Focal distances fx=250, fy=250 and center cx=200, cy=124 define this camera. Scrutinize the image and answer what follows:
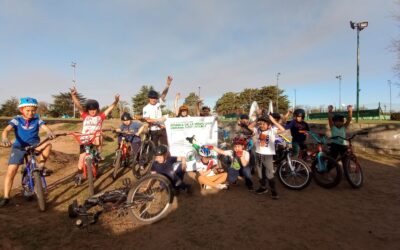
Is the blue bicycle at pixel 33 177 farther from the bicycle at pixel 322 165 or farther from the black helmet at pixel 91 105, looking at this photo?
the bicycle at pixel 322 165

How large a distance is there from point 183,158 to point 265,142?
2025 millimetres

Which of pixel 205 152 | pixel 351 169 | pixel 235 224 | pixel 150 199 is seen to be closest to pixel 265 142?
pixel 205 152

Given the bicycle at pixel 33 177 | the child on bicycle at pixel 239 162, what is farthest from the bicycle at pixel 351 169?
the bicycle at pixel 33 177

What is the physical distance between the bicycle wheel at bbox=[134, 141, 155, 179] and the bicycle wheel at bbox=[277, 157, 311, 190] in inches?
131

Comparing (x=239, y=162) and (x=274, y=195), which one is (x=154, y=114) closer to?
(x=239, y=162)

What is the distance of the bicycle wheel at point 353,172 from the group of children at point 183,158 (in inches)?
19.4

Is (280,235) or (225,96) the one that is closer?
(280,235)

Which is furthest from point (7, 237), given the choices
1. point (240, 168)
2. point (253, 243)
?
point (240, 168)

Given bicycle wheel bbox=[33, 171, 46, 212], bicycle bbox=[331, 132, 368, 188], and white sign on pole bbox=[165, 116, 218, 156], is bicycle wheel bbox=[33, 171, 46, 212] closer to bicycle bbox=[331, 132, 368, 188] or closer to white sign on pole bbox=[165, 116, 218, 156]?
white sign on pole bbox=[165, 116, 218, 156]

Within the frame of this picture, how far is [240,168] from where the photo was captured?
5.79 m

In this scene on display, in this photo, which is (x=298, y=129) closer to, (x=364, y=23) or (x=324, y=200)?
(x=324, y=200)

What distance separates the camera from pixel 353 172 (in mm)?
5906

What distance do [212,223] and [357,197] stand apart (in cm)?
325

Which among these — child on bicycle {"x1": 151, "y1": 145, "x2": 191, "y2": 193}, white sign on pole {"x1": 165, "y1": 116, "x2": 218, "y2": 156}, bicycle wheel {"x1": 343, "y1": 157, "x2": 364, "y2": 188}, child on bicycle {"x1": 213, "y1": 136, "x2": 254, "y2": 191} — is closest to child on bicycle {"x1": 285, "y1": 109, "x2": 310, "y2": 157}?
bicycle wheel {"x1": 343, "y1": 157, "x2": 364, "y2": 188}
